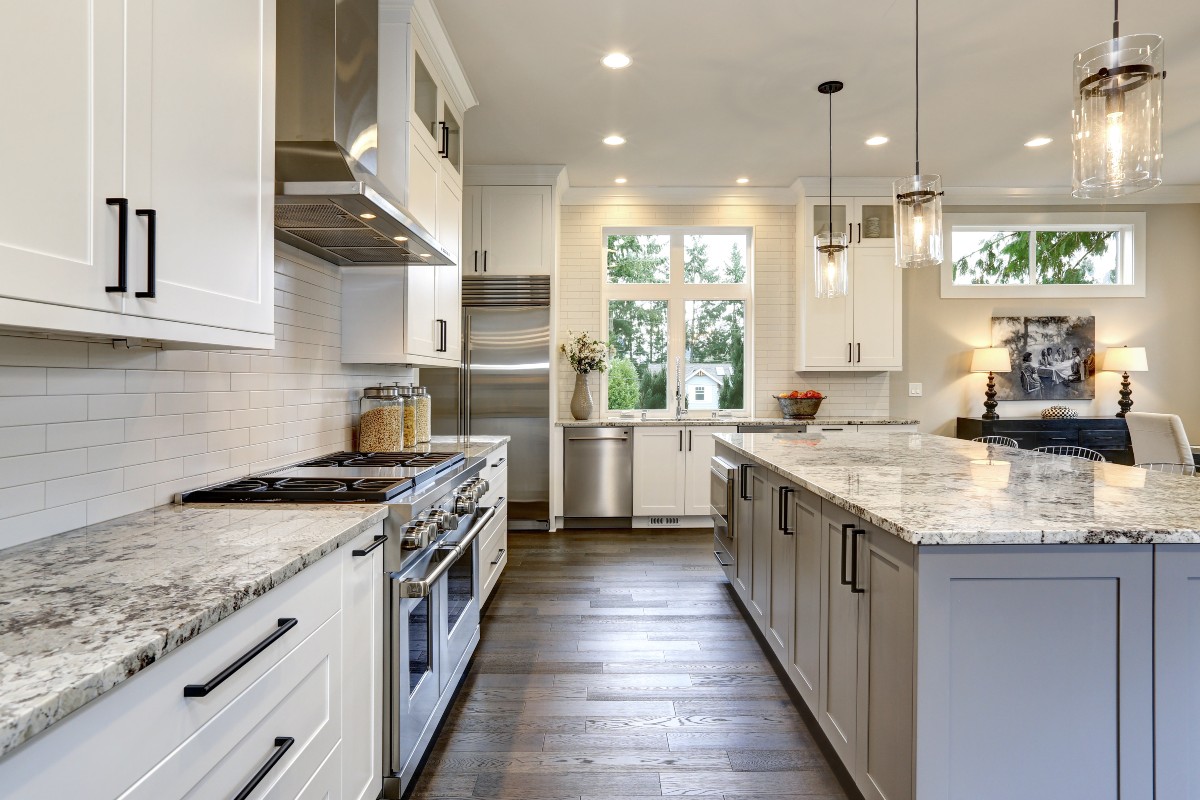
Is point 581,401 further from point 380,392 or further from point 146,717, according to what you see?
point 146,717

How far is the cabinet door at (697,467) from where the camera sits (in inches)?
214

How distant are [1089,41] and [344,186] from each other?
367 cm

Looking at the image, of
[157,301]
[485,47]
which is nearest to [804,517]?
[157,301]

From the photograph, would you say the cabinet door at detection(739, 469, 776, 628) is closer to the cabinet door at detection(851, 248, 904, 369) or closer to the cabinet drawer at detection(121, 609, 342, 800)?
the cabinet drawer at detection(121, 609, 342, 800)

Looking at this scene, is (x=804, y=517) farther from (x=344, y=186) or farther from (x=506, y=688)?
(x=344, y=186)

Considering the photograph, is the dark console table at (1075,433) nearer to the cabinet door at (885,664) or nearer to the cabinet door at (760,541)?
the cabinet door at (760,541)

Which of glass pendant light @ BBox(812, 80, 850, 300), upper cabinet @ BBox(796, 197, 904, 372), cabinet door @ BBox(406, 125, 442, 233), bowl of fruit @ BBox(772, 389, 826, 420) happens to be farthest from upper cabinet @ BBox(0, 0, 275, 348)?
upper cabinet @ BBox(796, 197, 904, 372)

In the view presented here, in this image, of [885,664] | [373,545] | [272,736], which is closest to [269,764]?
[272,736]

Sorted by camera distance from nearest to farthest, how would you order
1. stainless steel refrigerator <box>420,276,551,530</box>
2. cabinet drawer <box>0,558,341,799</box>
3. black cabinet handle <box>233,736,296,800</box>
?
cabinet drawer <box>0,558,341,799</box>, black cabinet handle <box>233,736,296,800</box>, stainless steel refrigerator <box>420,276,551,530</box>

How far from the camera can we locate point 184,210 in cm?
128

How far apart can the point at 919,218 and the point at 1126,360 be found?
446 centimetres

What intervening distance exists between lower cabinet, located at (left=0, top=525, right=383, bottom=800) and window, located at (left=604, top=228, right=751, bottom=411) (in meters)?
4.42

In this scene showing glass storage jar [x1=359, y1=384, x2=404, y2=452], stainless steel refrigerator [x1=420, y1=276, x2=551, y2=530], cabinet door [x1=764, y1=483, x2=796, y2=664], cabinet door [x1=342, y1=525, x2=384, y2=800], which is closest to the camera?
cabinet door [x1=342, y1=525, x2=384, y2=800]

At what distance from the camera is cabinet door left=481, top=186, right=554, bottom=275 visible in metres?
5.23
